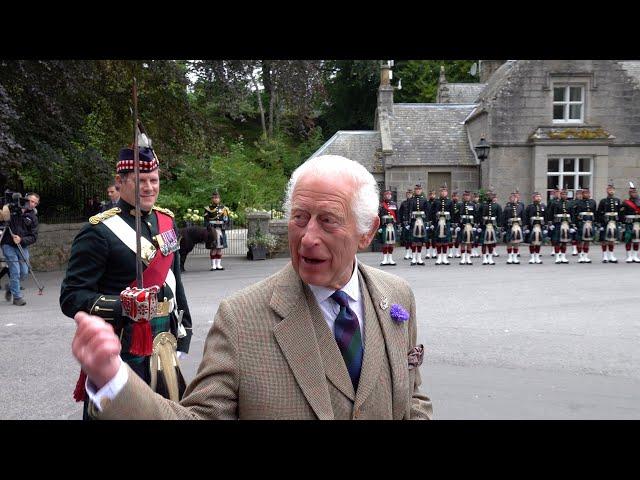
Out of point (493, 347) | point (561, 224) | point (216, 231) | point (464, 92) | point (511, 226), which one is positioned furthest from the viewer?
point (464, 92)

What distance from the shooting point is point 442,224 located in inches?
746

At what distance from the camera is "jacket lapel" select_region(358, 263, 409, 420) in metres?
2.17

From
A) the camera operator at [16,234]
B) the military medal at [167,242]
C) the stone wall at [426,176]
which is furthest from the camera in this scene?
the stone wall at [426,176]

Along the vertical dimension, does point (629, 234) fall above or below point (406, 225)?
below

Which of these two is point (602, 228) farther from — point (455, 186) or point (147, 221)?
point (147, 221)

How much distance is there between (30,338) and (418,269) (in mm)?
10711

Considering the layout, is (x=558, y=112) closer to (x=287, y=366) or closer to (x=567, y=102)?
(x=567, y=102)

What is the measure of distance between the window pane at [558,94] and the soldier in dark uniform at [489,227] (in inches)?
376

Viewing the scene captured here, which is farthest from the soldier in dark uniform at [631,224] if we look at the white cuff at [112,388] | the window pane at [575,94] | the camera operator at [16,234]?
the white cuff at [112,388]

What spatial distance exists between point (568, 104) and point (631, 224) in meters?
9.73

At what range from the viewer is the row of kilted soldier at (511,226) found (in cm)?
1873

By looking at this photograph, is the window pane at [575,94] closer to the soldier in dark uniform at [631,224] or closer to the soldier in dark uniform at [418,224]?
the soldier in dark uniform at [631,224]

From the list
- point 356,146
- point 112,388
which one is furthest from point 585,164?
point 112,388

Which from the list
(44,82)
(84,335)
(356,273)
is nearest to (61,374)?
(356,273)
